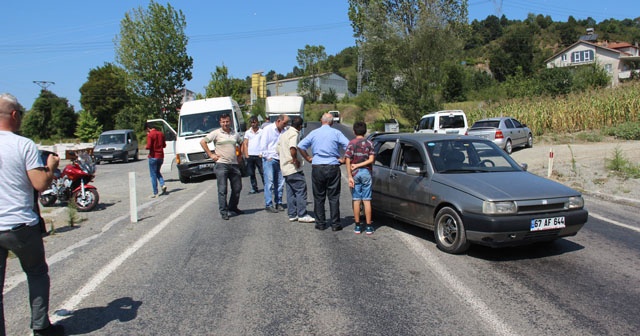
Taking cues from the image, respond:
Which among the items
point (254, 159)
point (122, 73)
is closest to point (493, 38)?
point (122, 73)

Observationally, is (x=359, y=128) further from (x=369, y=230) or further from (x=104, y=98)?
(x=104, y=98)

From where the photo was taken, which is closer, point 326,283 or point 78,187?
point 326,283

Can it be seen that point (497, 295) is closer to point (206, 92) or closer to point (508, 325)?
point (508, 325)

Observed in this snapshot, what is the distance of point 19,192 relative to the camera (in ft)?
11.8

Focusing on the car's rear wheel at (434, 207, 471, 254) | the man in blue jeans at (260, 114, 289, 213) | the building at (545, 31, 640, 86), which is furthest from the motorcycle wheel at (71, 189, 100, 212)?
the building at (545, 31, 640, 86)

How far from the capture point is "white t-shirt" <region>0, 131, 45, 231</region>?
352 cm

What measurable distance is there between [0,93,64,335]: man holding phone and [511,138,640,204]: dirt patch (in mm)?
11531

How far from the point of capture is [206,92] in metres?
51.8

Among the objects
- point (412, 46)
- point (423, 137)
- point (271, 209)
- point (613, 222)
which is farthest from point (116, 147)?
point (613, 222)

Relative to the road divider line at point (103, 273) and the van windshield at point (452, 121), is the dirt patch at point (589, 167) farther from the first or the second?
the road divider line at point (103, 273)

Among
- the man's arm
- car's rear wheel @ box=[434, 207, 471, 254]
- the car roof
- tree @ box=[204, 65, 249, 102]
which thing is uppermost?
tree @ box=[204, 65, 249, 102]

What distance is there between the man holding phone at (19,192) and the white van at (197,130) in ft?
37.8

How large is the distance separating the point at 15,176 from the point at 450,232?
481 centimetres

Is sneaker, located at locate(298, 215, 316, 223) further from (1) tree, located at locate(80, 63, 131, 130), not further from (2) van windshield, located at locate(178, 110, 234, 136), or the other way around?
(1) tree, located at locate(80, 63, 131, 130)
